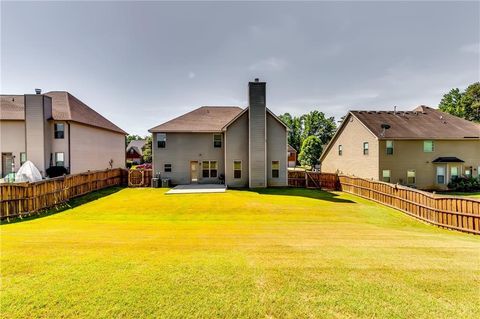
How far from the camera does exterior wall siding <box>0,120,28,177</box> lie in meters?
23.2

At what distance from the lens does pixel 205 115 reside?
26.5 meters

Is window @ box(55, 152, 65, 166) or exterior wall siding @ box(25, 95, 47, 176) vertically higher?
exterior wall siding @ box(25, 95, 47, 176)

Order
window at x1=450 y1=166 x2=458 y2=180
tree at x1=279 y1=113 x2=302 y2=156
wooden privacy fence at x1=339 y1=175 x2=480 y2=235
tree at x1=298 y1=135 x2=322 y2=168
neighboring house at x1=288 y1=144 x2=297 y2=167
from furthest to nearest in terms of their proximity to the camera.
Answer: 1. tree at x1=279 y1=113 x2=302 y2=156
2. neighboring house at x1=288 y1=144 x2=297 y2=167
3. tree at x1=298 y1=135 x2=322 y2=168
4. window at x1=450 y1=166 x2=458 y2=180
5. wooden privacy fence at x1=339 y1=175 x2=480 y2=235

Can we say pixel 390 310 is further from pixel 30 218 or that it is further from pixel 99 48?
pixel 99 48

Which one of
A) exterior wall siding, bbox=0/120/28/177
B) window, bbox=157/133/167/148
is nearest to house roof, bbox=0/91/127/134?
exterior wall siding, bbox=0/120/28/177

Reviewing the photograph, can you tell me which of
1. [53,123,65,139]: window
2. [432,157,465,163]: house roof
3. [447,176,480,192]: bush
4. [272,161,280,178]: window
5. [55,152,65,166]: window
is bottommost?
[447,176,480,192]: bush

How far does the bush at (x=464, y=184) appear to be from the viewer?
24.1 m

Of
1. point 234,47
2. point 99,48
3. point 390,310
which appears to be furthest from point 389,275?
point 99,48

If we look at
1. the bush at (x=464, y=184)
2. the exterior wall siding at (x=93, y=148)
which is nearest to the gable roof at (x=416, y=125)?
the bush at (x=464, y=184)

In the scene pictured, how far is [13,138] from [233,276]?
2980cm

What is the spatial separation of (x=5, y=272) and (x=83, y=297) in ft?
6.86

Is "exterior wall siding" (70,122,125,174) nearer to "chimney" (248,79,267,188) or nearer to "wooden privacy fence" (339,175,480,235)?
"chimney" (248,79,267,188)

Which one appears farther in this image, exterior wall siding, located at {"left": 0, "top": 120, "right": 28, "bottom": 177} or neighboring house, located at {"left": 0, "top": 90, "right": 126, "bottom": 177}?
exterior wall siding, located at {"left": 0, "top": 120, "right": 28, "bottom": 177}

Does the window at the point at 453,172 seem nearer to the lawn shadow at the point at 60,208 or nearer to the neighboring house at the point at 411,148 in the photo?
the neighboring house at the point at 411,148
